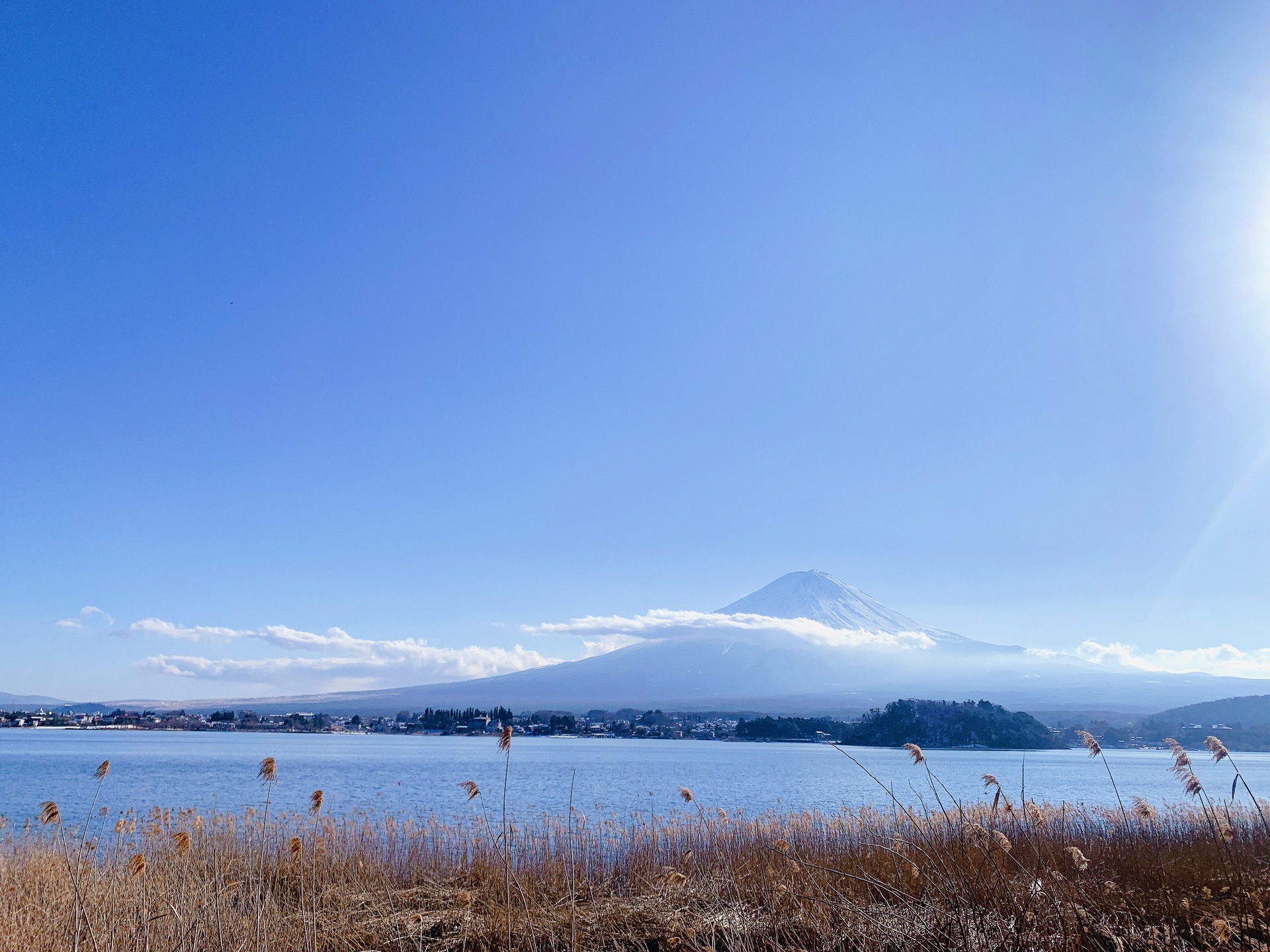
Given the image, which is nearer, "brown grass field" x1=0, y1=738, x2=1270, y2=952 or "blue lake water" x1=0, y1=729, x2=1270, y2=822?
"brown grass field" x1=0, y1=738, x2=1270, y2=952

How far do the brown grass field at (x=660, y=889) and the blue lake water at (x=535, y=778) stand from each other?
9681 mm

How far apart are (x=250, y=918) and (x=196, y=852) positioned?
17.2 ft

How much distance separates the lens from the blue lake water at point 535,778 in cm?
2825

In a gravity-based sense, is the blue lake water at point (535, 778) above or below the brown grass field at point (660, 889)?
below

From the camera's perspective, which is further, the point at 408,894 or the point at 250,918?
the point at 408,894

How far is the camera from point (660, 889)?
26.6 feet

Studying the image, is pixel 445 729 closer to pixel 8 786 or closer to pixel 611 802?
pixel 8 786

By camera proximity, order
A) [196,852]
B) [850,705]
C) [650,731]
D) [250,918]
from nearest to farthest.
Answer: [250,918]
[196,852]
[650,731]
[850,705]

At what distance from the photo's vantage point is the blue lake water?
92.7 feet

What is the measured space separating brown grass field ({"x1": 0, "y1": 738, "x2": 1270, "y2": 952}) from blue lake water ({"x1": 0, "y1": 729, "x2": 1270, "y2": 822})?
9.68 metres

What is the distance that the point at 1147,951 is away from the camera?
423cm

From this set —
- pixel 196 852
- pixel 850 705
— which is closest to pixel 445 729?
pixel 850 705

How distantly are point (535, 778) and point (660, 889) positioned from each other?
35781 millimetres

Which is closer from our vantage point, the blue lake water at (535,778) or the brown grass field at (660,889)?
the brown grass field at (660,889)
